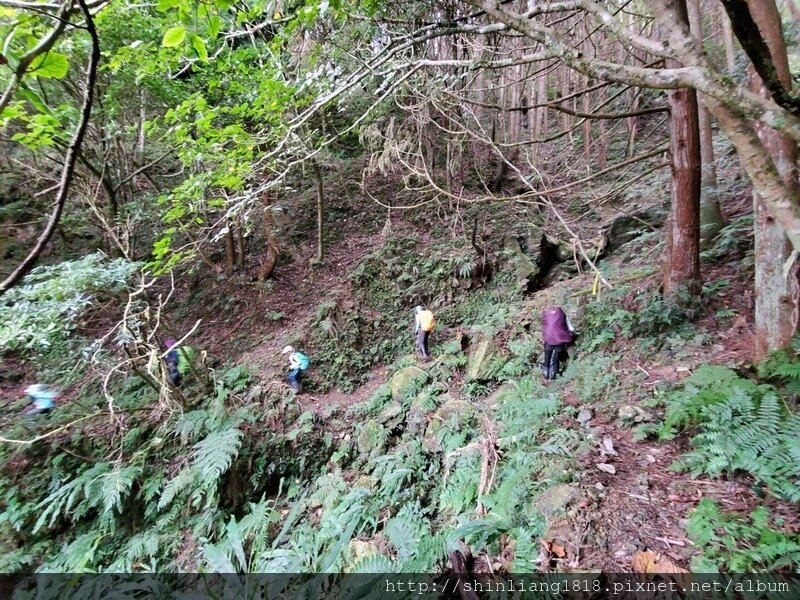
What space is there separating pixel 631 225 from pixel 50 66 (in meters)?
10.00

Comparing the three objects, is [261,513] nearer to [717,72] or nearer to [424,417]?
[424,417]

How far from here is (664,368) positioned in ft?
14.9

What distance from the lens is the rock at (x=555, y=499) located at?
10.3 feet

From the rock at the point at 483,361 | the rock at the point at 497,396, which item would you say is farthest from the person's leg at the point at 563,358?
the rock at the point at 483,361

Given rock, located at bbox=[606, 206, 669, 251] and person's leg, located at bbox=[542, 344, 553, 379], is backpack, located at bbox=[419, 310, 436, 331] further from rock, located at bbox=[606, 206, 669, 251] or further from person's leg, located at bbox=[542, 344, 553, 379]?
rock, located at bbox=[606, 206, 669, 251]

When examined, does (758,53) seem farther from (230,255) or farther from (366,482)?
(230,255)

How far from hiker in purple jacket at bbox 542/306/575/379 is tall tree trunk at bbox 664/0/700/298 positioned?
4.67ft

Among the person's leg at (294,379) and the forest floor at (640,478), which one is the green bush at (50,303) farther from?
the forest floor at (640,478)

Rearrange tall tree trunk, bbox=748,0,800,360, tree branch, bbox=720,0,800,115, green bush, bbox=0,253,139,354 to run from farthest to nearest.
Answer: green bush, bbox=0,253,139,354 < tall tree trunk, bbox=748,0,800,360 < tree branch, bbox=720,0,800,115

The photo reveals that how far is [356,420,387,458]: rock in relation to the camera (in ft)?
20.1

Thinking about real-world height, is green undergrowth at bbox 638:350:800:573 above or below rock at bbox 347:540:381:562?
above

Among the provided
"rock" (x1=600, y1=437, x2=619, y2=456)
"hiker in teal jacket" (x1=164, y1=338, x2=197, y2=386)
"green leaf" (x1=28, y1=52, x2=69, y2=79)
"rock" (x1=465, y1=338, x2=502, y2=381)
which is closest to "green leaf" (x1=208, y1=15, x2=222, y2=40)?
"green leaf" (x1=28, y1=52, x2=69, y2=79)

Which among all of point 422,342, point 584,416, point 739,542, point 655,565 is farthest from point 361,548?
point 422,342

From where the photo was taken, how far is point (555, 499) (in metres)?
3.23
